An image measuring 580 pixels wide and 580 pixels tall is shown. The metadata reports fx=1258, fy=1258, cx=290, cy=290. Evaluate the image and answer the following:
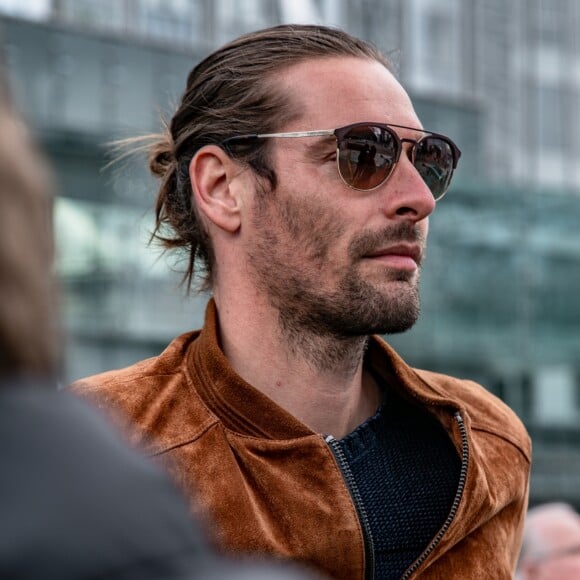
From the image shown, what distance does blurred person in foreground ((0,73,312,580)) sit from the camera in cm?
102

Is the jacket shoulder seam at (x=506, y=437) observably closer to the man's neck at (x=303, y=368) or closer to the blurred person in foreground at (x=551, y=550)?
the man's neck at (x=303, y=368)

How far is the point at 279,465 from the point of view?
274cm

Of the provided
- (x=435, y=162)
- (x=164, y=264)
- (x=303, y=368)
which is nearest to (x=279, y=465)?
(x=303, y=368)

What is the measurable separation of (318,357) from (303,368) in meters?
0.04

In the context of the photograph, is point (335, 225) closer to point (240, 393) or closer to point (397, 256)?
point (397, 256)

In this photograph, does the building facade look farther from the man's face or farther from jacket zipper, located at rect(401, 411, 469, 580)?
jacket zipper, located at rect(401, 411, 469, 580)

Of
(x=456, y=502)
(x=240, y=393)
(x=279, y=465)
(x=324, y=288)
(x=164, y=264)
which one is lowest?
(x=164, y=264)

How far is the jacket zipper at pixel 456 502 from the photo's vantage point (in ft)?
9.17

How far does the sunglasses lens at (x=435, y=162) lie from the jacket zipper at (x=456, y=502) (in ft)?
1.97

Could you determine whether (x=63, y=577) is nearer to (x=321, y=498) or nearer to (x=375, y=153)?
(x=321, y=498)

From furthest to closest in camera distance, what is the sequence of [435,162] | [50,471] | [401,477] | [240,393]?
[435,162] → [401,477] → [240,393] → [50,471]

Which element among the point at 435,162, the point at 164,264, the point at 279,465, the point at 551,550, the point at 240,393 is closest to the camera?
the point at 279,465

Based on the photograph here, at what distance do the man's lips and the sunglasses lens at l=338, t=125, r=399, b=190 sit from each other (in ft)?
0.52

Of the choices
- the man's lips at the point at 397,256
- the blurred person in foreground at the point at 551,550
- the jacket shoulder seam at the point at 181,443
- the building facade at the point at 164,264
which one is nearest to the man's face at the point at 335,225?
the man's lips at the point at 397,256
